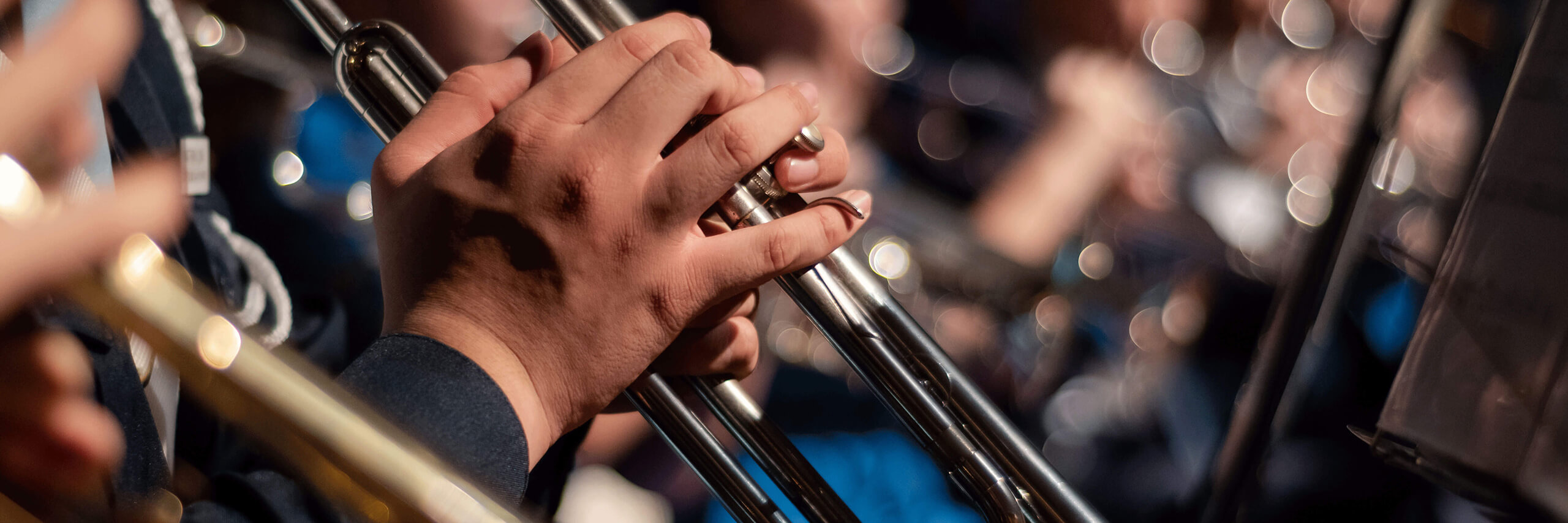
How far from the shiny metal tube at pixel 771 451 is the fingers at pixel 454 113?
0.64ft

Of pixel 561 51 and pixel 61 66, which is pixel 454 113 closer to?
pixel 561 51

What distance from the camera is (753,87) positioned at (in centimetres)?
49

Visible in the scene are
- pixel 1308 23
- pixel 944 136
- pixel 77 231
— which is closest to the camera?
pixel 77 231

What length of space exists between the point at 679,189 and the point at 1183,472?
111cm

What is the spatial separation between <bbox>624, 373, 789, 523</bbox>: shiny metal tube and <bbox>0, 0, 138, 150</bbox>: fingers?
0.32 meters

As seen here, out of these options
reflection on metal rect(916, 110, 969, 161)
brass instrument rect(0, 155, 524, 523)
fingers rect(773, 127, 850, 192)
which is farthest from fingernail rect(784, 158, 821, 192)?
reflection on metal rect(916, 110, 969, 161)

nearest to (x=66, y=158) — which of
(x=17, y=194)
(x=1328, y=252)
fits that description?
(x=17, y=194)

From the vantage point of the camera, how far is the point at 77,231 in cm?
20

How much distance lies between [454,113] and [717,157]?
0.15 metres

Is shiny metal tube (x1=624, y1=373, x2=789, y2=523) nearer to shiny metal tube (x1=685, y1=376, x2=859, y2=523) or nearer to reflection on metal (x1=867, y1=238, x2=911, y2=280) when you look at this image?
shiny metal tube (x1=685, y1=376, x2=859, y2=523)

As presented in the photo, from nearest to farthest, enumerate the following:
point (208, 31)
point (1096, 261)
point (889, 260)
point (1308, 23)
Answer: point (208, 31) → point (889, 260) → point (1096, 261) → point (1308, 23)

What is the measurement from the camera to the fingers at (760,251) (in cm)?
39

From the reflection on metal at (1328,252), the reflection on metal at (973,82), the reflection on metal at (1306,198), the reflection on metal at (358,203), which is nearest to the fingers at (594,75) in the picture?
the reflection on metal at (1328,252)

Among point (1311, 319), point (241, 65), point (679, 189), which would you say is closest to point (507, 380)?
point (679, 189)
